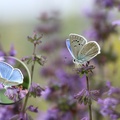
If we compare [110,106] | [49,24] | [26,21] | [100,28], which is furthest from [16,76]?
[26,21]

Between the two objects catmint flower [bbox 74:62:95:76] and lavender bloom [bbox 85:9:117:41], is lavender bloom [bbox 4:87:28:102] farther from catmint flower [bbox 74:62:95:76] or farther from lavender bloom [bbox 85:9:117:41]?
lavender bloom [bbox 85:9:117:41]

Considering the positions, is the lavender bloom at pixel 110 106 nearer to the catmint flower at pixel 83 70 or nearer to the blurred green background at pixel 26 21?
the catmint flower at pixel 83 70

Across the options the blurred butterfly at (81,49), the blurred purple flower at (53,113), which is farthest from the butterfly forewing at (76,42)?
the blurred purple flower at (53,113)

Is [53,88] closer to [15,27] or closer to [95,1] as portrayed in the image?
[95,1]

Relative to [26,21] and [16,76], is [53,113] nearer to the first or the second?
[16,76]

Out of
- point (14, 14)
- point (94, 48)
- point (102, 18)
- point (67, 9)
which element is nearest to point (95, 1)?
point (102, 18)
